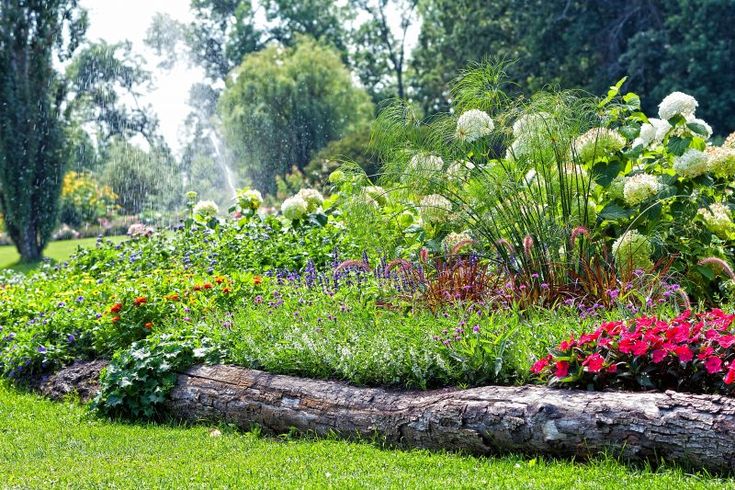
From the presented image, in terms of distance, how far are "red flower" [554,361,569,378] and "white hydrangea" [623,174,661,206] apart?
2.17m

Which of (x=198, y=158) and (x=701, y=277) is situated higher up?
(x=198, y=158)

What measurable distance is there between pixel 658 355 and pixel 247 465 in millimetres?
2028

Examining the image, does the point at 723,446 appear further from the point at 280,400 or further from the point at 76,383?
the point at 76,383

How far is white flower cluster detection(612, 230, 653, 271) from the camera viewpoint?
571cm

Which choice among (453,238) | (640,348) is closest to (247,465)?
(640,348)

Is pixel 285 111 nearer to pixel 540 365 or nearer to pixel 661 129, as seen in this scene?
pixel 661 129

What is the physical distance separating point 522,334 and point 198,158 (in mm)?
33411

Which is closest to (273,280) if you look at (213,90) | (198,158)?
(198,158)

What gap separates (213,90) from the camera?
4216 cm

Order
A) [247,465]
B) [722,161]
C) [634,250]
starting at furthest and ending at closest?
[722,161], [634,250], [247,465]

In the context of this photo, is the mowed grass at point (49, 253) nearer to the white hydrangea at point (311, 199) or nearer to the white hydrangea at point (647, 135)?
the white hydrangea at point (311, 199)

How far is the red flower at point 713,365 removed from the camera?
12.6 ft

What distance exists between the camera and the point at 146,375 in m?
5.59

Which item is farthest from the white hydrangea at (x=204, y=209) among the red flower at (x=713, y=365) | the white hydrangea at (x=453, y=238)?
the red flower at (x=713, y=365)
